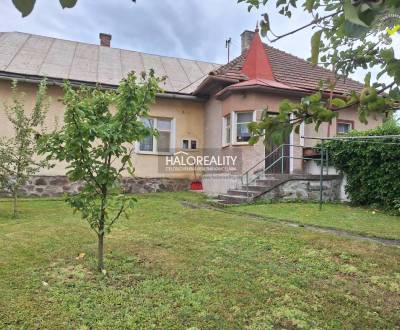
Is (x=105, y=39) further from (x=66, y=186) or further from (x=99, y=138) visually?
(x=99, y=138)

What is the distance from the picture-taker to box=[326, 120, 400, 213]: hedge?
30.2 ft

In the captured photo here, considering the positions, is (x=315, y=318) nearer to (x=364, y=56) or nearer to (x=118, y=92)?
(x=364, y=56)

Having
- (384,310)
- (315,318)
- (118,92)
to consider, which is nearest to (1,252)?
(118,92)

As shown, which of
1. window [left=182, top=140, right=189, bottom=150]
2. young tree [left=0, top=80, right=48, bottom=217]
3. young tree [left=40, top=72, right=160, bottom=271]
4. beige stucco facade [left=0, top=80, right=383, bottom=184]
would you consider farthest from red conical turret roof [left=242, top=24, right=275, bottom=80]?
young tree [left=40, top=72, right=160, bottom=271]

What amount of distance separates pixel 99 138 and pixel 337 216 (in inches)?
255

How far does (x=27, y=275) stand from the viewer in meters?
3.99

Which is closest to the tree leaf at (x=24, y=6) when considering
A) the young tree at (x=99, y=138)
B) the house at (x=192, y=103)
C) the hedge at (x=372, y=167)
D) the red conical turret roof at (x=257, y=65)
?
the young tree at (x=99, y=138)

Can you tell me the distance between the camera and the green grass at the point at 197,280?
3.12 meters

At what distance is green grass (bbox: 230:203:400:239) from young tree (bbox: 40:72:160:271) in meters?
4.80

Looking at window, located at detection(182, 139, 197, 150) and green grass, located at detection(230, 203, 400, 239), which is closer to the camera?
green grass, located at detection(230, 203, 400, 239)

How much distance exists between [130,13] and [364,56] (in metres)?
1.61

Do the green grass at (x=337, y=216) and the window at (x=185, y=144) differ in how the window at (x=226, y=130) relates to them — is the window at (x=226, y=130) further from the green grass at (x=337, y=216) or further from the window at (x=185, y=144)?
the green grass at (x=337, y=216)

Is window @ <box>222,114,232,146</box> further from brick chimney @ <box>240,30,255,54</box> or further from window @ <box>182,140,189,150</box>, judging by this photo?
brick chimney @ <box>240,30,255,54</box>

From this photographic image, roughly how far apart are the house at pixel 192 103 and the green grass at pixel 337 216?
241 cm
